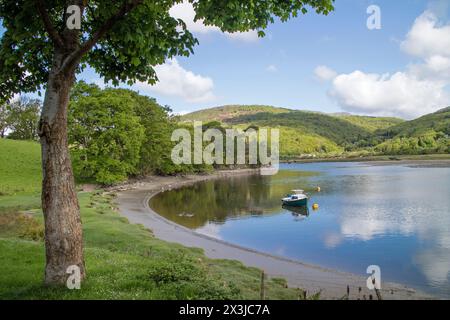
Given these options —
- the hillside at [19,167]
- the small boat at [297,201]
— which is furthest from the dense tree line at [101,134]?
the small boat at [297,201]

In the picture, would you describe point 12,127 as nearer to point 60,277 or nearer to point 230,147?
point 230,147

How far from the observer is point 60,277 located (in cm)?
1122

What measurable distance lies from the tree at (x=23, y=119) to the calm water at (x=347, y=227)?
69193 mm

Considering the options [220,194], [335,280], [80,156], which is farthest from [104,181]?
[335,280]

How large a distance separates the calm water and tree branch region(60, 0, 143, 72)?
2696cm

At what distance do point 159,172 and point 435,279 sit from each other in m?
101

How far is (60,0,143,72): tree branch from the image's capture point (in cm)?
1056

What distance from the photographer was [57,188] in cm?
1099

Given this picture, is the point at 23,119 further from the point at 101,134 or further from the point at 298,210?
the point at 298,210

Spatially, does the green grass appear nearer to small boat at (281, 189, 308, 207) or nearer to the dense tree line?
→ the dense tree line

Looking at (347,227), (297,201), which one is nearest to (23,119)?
(297,201)

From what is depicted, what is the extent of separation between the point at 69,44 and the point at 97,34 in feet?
3.74

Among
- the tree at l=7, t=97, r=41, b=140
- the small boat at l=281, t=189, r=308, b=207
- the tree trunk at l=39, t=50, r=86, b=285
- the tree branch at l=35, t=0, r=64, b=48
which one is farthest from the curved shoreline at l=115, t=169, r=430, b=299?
the tree at l=7, t=97, r=41, b=140

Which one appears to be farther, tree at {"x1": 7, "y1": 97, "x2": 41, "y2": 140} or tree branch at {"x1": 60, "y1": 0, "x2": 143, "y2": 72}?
tree at {"x1": 7, "y1": 97, "x2": 41, "y2": 140}
